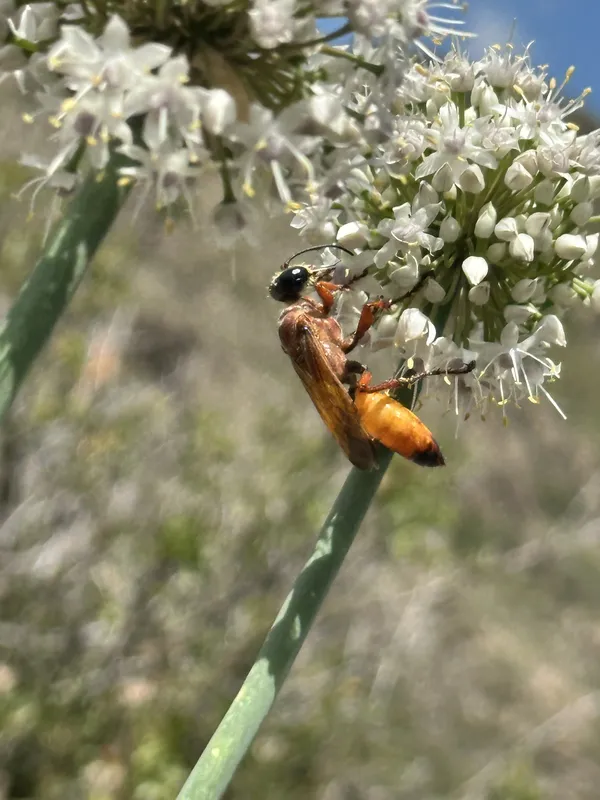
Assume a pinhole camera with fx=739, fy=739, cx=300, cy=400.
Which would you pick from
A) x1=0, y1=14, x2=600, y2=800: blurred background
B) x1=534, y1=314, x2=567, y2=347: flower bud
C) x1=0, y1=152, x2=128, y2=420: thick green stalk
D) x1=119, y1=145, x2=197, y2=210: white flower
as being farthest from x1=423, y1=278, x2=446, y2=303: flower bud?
x1=0, y1=14, x2=600, y2=800: blurred background

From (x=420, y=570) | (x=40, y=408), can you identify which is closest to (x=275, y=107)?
(x=40, y=408)

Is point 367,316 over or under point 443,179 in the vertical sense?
under

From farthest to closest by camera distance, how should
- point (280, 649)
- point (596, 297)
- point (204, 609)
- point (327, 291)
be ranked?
point (204, 609)
point (327, 291)
point (596, 297)
point (280, 649)

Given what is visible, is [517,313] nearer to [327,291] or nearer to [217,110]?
[327,291]

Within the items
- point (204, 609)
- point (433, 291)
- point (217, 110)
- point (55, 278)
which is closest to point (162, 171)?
point (217, 110)

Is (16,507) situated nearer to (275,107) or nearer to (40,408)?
(40,408)

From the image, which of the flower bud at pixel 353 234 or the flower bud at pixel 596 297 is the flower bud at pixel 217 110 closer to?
the flower bud at pixel 353 234

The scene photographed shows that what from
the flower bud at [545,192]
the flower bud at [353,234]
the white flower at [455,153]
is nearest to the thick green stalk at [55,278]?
the flower bud at [353,234]
